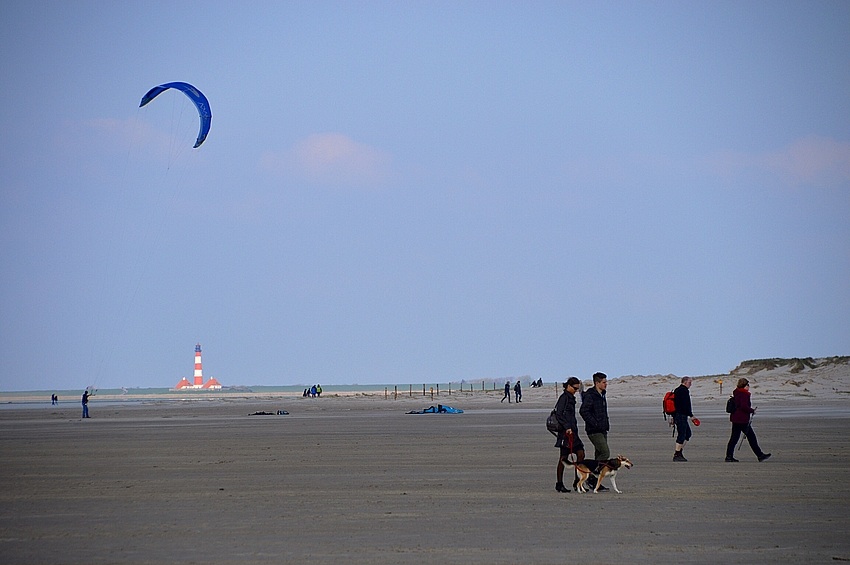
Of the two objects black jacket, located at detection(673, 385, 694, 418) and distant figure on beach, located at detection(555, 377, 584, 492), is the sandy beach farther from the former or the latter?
black jacket, located at detection(673, 385, 694, 418)

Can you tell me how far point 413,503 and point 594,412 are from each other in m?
3.20

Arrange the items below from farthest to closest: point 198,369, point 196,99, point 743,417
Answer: point 198,369 → point 196,99 → point 743,417

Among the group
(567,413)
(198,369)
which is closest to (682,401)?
(567,413)

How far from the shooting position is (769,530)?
10.8m

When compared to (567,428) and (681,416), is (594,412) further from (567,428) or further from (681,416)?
(681,416)

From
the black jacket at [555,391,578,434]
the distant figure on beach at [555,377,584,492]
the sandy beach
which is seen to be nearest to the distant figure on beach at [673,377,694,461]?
the sandy beach

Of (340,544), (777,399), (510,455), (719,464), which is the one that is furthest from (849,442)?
(777,399)

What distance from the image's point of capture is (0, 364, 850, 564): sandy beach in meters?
9.87

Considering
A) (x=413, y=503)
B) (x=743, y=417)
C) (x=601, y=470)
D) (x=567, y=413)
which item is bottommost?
(x=413, y=503)

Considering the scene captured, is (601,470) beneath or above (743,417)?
beneath

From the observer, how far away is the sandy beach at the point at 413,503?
987 cm

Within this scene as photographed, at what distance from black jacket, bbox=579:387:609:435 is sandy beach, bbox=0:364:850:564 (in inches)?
40.0

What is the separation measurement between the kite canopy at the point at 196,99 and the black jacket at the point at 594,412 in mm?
20500

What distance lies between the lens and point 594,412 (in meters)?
14.5
